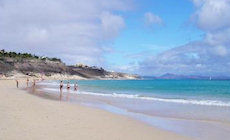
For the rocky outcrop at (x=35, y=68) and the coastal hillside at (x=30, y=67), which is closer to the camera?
the coastal hillside at (x=30, y=67)

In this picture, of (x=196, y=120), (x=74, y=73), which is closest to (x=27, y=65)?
(x=74, y=73)

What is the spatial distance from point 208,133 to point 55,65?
591 ft

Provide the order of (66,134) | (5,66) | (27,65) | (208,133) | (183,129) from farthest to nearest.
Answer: (27,65), (5,66), (183,129), (208,133), (66,134)

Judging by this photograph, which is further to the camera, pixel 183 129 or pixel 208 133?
pixel 183 129

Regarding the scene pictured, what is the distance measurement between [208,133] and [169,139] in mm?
2269

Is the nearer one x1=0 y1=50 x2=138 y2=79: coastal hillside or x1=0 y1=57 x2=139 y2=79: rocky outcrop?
x1=0 y1=50 x2=138 y2=79: coastal hillside

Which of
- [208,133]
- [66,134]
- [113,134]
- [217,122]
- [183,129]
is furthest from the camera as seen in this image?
[217,122]

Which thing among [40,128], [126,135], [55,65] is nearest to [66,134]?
[40,128]

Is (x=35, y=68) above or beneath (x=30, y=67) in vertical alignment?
beneath

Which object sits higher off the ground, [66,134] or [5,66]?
[5,66]

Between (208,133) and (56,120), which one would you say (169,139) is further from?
(56,120)

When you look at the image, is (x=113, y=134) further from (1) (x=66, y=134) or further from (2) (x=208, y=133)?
(2) (x=208, y=133)

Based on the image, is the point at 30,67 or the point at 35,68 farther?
the point at 35,68

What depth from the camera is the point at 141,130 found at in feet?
39.7
